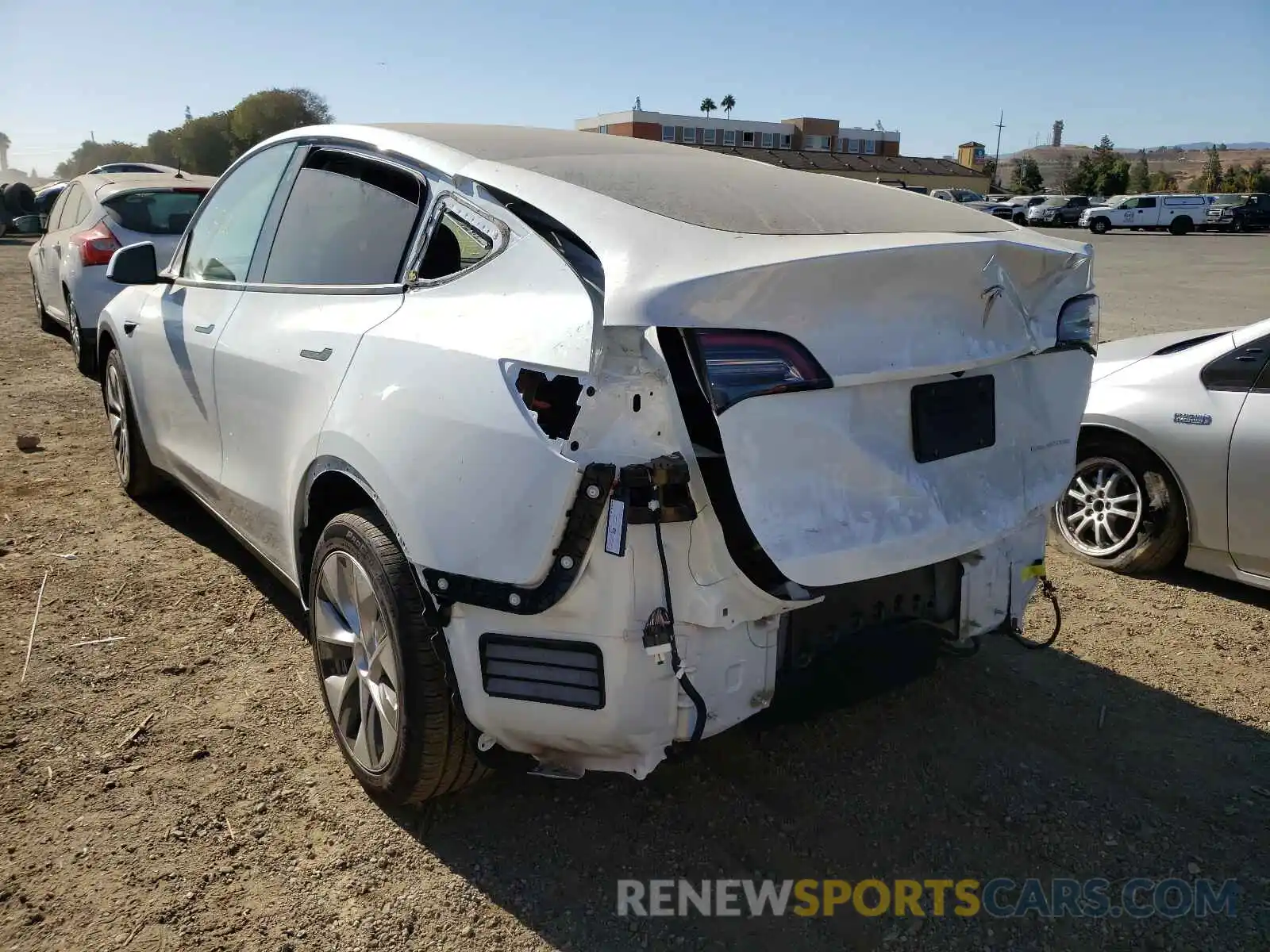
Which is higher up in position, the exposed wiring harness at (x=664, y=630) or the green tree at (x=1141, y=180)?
the green tree at (x=1141, y=180)

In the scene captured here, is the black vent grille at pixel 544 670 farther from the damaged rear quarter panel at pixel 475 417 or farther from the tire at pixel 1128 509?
the tire at pixel 1128 509

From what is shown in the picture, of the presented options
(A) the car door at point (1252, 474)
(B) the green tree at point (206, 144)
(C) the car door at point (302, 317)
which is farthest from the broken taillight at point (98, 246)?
(B) the green tree at point (206, 144)

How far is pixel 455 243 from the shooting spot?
8.07 ft

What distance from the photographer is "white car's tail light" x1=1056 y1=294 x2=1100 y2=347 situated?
265 cm

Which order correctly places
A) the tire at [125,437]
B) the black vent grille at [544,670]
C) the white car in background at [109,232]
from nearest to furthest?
the black vent grille at [544,670] < the tire at [125,437] < the white car in background at [109,232]

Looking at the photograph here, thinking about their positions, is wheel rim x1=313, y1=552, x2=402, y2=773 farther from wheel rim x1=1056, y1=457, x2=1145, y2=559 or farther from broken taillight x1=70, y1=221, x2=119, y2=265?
broken taillight x1=70, y1=221, x2=119, y2=265

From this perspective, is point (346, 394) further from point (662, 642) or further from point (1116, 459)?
point (1116, 459)

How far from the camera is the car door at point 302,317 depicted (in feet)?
8.68

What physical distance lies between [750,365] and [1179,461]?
2.97 meters

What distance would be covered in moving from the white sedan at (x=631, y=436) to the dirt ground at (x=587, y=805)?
0.27 meters

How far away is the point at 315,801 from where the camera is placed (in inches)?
105

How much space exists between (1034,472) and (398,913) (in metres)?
2.00

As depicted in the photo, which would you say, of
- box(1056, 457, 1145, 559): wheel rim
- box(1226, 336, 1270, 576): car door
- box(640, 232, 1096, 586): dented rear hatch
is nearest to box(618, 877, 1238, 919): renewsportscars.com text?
box(640, 232, 1096, 586): dented rear hatch

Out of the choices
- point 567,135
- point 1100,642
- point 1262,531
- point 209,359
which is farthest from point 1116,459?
point 209,359
